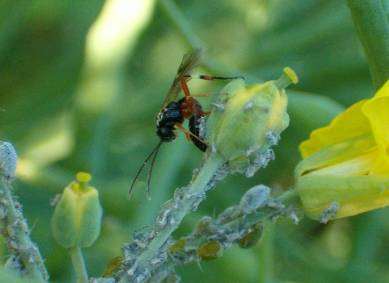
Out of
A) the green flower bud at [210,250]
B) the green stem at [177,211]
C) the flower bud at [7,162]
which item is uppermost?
the flower bud at [7,162]

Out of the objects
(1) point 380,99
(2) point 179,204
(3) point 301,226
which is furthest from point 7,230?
(3) point 301,226

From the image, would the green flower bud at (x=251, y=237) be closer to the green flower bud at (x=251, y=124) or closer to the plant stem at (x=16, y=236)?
the green flower bud at (x=251, y=124)

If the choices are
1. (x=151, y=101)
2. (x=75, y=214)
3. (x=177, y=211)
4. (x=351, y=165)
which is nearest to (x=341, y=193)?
(x=351, y=165)

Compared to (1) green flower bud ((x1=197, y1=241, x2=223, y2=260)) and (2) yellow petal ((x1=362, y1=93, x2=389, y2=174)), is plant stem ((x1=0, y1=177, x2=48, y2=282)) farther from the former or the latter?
(2) yellow petal ((x1=362, y1=93, x2=389, y2=174))

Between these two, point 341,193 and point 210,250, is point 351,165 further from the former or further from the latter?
point 210,250

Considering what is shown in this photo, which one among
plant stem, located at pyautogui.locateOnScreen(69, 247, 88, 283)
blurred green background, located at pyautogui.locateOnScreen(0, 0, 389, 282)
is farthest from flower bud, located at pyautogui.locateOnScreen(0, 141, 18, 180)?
blurred green background, located at pyautogui.locateOnScreen(0, 0, 389, 282)

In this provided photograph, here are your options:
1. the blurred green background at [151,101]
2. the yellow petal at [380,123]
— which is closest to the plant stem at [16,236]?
the yellow petal at [380,123]

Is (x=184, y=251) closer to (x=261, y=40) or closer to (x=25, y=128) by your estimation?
(x=25, y=128)
